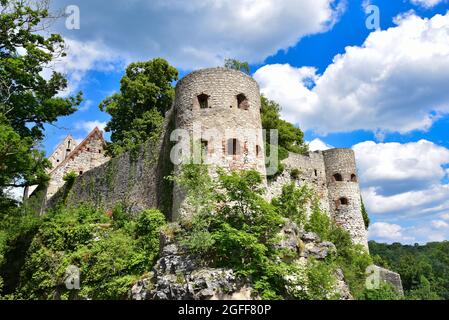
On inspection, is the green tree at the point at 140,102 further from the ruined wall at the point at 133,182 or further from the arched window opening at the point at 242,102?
the arched window opening at the point at 242,102

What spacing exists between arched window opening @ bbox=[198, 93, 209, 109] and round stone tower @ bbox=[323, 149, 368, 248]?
1057cm

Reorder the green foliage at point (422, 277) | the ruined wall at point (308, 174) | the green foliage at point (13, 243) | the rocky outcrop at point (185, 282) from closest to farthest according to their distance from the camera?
1. the rocky outcrop at point (185, 282)
2. the green foliage at point (13, 243)
3. the ruined wall at point (308, 174)
4. the green foliage at point (422, 277)

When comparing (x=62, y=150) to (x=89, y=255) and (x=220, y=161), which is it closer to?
(x=89, y=255)

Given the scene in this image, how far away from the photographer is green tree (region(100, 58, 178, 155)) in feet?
97.0

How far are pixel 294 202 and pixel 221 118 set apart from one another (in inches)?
293

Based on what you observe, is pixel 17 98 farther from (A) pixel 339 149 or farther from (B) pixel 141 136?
(A) pixel 339 149

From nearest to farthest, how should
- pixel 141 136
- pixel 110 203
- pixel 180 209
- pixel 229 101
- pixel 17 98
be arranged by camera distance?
pixel 180 209 < pixel 229 101 < pixel 17 98 < pixel 110 203 < pixel 141 136

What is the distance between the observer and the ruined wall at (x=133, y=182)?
1789 centimetres

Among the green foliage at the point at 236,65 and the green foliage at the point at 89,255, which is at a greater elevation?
the green foliage at the point at 236,65

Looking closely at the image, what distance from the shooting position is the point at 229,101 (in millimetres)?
15539

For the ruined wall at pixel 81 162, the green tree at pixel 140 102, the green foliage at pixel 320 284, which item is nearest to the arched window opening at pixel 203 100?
the green foliage at pixel 320 284

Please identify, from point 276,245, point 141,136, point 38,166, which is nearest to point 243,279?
point 276,245

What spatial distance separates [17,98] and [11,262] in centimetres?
706

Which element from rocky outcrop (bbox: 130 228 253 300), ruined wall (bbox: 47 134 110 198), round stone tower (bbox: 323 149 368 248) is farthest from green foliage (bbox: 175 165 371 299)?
ruined wall (bbox: 47 134 110 198)
